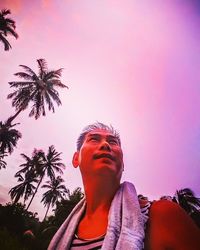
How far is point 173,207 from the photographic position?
4.86 feet

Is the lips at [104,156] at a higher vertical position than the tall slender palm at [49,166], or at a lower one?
lower

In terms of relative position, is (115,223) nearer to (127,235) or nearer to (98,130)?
(127,235)

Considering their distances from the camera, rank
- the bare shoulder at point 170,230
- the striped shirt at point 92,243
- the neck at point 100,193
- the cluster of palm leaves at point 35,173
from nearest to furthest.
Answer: the bare shoulder at point 170,230
the striped shirt at point 92,243
the neck at point 100,193
the cluster of palm leaves at point 35,173

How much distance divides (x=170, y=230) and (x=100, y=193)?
0.66m

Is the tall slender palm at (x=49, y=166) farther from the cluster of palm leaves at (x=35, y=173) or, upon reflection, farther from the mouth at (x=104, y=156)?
the mouth at (x=104, y=156)

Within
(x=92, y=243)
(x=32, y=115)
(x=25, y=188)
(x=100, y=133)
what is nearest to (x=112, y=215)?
(x=92, y=243)

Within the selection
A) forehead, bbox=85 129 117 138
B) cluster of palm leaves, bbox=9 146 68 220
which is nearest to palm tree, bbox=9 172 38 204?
cluster of palm leaves, bbox=9 146 68 220

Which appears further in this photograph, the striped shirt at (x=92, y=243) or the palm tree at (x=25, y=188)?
the palm tree at (x=25, y=188)

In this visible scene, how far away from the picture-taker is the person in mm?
1384

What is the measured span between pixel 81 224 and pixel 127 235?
594mm

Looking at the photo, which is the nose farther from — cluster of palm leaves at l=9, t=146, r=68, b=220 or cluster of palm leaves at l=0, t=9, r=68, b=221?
cluster of palm leaves at l=9, t=146, r=68, b=220

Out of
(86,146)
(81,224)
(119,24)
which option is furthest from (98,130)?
(119,24)

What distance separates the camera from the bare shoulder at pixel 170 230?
133 centimetres

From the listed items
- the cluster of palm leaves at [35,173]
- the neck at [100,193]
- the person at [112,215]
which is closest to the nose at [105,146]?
the person at [112,215]
